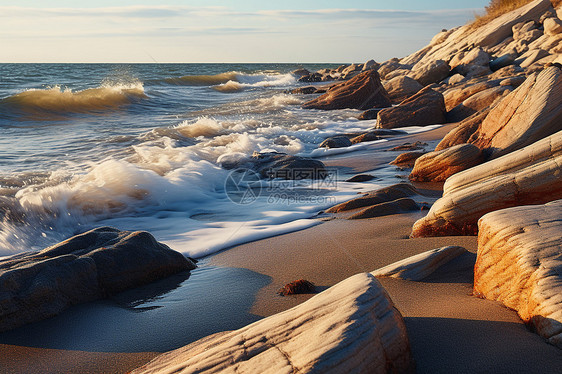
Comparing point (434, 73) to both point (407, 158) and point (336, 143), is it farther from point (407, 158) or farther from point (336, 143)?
point (407, 158)

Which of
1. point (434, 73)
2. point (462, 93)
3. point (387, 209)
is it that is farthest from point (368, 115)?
point (387, 209)

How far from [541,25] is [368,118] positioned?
15.0 m

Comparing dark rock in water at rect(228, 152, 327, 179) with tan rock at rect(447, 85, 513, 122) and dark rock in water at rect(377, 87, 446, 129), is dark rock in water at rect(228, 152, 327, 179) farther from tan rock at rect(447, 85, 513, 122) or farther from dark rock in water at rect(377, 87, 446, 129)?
tan rock at rect(447, 85, 513, 122)

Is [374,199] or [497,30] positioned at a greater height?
[497,30]

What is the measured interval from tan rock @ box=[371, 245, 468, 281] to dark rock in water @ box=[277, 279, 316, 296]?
0.46 metres

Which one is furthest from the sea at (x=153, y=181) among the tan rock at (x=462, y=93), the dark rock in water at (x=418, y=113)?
the tan rock at (x=462, y=93)

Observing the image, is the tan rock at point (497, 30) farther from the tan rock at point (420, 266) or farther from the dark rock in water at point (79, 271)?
the dark rock in water at point (79, 271)

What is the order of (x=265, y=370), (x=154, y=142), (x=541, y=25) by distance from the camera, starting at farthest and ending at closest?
1. (x=541, y=25)
2. (x=154, y=142)
3. (x=265, y=370)

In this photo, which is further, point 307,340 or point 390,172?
point 390,172

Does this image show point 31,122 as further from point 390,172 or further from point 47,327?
point 47,327

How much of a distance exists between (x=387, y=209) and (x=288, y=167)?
122 inches

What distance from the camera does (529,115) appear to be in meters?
5.91

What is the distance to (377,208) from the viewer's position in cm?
518

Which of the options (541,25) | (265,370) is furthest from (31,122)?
(541,25)
